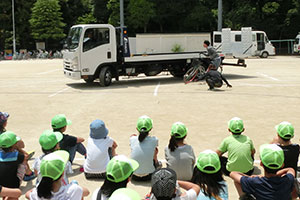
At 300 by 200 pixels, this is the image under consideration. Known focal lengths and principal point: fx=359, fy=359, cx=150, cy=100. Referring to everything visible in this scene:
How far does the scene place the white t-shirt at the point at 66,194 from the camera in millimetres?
3217

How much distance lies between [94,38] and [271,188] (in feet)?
45.1

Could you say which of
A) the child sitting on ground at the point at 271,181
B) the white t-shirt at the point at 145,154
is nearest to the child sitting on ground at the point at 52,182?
the child sitting on ground at the point at 271,181

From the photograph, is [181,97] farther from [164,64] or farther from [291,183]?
[291,183]

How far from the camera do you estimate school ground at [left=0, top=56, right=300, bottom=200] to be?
25.5 feet

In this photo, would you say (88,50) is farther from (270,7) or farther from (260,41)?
(270,7)

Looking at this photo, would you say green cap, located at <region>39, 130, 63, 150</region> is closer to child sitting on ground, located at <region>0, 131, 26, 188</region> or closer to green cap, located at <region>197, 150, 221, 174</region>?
child sitting on ground, located at <region>0, 131, 26, 188</region>

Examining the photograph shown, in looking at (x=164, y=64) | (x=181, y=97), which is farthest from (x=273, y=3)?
(x=181, y=97)

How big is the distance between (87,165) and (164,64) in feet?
44.7

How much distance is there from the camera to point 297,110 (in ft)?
34.1

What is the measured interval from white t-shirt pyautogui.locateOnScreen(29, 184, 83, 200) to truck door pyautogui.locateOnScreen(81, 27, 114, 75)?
1296 cm

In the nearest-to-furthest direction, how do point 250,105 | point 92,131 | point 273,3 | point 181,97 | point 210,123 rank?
1. point 92,131
2. point 210,123
3. point 250,105
4. point 181,97
5. point 273,3

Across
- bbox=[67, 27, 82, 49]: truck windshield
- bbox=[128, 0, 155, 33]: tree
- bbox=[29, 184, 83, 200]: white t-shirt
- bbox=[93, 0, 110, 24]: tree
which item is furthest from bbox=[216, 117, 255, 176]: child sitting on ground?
bbox=[93, 0, 110, 24]: tree

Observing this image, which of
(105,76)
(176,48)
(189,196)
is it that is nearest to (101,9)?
(176,48)

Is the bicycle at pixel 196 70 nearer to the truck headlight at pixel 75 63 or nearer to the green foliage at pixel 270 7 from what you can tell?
the truck headlight at pixel 75 63
